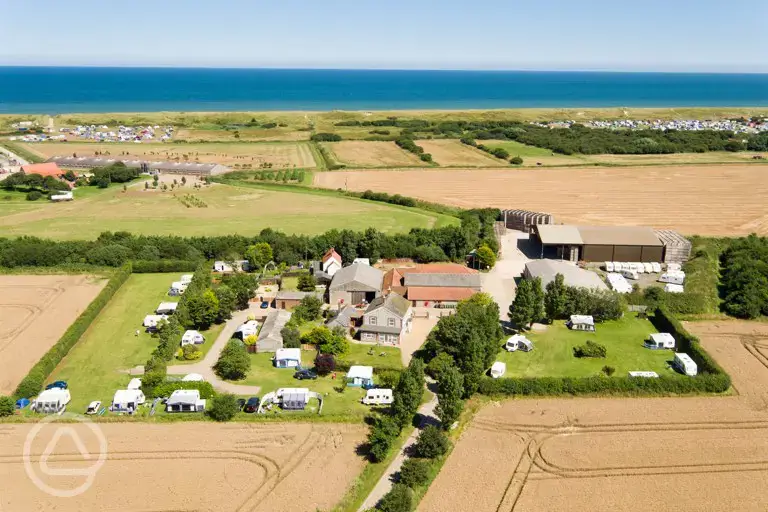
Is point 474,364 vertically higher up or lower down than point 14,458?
higher up

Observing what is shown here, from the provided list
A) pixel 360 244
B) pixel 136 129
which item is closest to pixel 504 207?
pixel 360 244

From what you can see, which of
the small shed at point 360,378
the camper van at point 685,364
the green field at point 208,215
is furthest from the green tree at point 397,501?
the green field at point 208,215

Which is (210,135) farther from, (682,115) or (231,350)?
(682,115)

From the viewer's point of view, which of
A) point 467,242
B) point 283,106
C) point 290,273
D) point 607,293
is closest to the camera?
point 607,293

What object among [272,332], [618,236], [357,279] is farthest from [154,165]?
[618,236]

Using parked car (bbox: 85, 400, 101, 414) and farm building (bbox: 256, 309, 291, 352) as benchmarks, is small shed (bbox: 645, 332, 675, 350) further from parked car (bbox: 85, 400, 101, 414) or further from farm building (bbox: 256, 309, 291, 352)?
parked car (bbox: 85, 400, 101, 414)

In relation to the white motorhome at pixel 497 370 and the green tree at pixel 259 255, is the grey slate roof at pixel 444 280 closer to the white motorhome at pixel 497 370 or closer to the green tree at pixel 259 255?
the white motorhome at pixel 497 370
